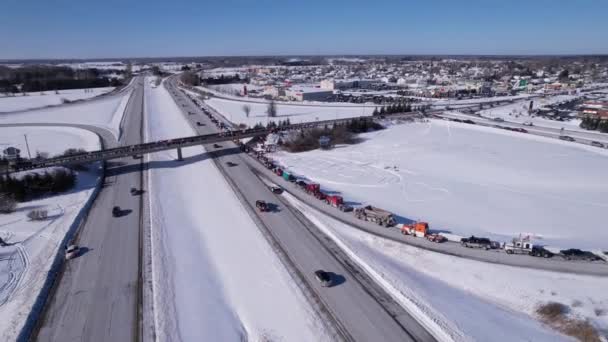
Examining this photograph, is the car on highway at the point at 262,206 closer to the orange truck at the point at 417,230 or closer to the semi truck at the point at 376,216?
the semi truck at the point at 376,216

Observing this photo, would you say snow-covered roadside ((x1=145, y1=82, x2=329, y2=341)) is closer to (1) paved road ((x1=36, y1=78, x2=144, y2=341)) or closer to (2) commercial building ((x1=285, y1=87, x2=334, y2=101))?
(1) paved road ((x1=36, y1=78, x2=144, y2=341))

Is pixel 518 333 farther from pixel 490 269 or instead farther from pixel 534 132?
pixel 534 132

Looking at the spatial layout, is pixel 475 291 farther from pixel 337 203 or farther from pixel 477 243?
pixel 337 203

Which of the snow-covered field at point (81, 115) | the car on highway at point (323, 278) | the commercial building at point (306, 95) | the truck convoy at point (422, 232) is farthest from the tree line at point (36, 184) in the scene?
the commercial building at point (306, 95)

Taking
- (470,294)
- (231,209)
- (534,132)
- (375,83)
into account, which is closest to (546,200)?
(470,294)

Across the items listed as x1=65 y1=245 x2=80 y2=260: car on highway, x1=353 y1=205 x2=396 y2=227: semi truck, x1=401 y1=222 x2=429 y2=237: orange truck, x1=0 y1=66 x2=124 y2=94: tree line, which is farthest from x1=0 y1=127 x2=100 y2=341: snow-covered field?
x1=0 y1=66 x2=124 y2=94: tree line

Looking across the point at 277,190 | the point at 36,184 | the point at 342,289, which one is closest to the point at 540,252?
the point at 342,289
